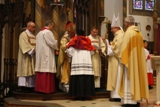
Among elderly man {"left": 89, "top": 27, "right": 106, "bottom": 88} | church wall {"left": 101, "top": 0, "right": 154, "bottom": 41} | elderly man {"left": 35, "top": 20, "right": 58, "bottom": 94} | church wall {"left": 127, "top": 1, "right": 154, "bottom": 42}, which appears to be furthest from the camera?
church wall {"left": 127, "top": 1, "right": 154, "bottom": 42}

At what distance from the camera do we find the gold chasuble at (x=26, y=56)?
24.8ft

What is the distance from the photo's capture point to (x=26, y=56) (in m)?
7.71

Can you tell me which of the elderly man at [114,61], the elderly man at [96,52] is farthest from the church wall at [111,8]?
the elderly man at [114,61]

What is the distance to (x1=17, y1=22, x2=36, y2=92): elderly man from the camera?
7578 millimetres

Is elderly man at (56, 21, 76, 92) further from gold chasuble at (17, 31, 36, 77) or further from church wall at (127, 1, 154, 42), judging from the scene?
church wall at (127, 1, 154, 42)

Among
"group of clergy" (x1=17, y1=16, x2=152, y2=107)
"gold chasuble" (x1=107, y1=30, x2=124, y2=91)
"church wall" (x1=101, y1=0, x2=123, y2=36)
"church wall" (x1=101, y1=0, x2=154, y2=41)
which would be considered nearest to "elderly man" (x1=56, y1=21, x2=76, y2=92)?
"group of clergy" (x1=17, y1=16, x2=152, y2=107)

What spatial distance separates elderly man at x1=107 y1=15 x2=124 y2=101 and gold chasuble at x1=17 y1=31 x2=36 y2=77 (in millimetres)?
2094

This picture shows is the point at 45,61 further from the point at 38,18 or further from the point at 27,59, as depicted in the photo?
the point at 38,18

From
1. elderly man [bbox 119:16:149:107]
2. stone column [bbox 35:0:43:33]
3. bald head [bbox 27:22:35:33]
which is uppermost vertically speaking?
stone column [bbox 35:0:43:33]

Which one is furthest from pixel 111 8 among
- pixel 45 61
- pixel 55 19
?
pixel 45 61

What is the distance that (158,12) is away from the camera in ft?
55.0

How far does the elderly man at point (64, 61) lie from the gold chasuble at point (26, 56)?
0.74 metres

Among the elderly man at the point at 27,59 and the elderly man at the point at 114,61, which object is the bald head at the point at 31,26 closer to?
the elderly man at the point at 27,59

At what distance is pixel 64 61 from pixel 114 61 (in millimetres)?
1392
